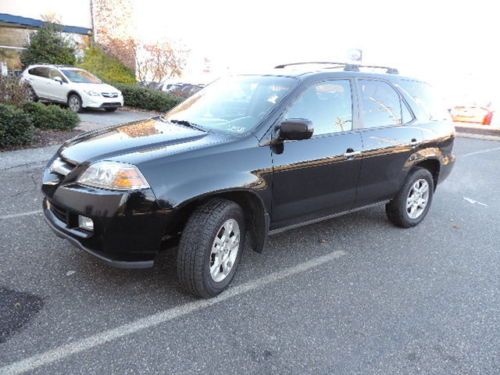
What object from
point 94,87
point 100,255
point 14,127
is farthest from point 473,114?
point 100,255

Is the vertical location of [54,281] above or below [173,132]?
below

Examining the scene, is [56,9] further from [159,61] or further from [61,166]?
[61,166]

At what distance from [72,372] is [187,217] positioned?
1.21 meters

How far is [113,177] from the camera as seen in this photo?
2.70 meters

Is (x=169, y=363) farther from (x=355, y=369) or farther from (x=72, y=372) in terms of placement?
(x=355, y=369)

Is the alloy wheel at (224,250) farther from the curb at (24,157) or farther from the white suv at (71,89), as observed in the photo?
the white suv at (71,89)

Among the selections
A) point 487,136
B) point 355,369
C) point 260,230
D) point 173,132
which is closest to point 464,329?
point 355,369

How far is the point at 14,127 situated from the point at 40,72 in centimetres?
814

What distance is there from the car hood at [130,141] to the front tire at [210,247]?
509 millimetres

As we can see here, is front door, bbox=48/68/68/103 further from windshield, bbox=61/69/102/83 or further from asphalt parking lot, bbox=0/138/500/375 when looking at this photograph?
asphalt parking lot, bbox=0/138/500/375

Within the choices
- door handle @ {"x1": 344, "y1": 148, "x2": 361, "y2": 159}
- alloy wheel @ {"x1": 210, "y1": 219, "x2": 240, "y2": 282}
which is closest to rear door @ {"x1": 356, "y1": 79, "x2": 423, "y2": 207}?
door handle @ {"x1": 344, "y1": 148, "x2": 361, "y2": 159}

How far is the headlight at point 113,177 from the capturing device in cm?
266

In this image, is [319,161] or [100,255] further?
[319,161]

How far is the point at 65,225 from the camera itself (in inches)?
115
